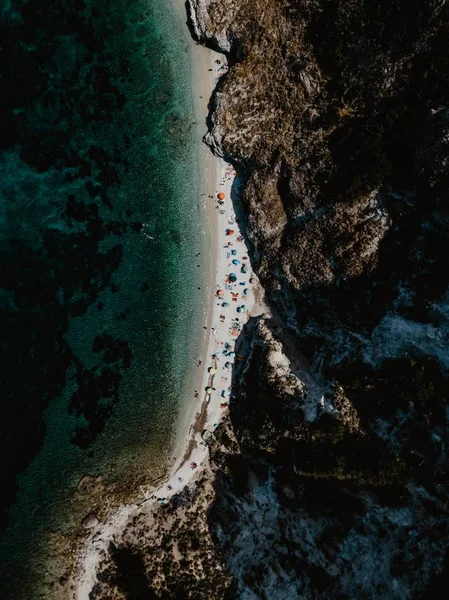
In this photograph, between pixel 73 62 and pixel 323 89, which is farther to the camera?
pixel 73 62

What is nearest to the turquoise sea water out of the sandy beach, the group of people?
the sandy beach

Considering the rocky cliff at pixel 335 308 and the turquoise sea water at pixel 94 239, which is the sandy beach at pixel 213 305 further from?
the rocky cliff at pixel 335 308

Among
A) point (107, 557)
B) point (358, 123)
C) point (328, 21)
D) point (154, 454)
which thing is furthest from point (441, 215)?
point (107, 557)

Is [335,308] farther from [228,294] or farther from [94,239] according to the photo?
[94,239]

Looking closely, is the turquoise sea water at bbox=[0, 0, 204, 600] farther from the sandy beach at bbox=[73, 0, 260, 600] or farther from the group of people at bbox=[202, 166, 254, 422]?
the group of people at bbox=[202, 166, 254, 422]

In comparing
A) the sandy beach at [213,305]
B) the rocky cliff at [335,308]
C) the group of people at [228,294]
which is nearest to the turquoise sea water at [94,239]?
the sandy beach at [213,305]

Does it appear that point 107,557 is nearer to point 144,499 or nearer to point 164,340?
point 144,499
